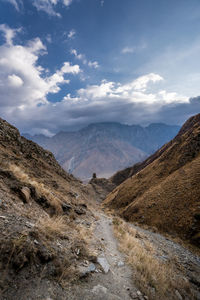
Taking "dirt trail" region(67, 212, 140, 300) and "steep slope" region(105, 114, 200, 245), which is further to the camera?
"steep slope" region(105, 114, 200, 245)

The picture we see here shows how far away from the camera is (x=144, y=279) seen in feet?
16.8

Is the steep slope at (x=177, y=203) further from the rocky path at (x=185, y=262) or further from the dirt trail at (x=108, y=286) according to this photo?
the dirt trail at (x=108, y=286)

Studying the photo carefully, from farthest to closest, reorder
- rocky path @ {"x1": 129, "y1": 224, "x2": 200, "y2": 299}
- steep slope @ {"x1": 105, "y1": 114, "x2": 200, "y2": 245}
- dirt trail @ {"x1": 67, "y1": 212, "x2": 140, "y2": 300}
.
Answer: steep slope @ {"x1": 105, "y1": 114, "x2": 200, "y2": 245}, rocky path @ {"x1": 129, "y1": 224, "x2": 200, "y2": 299}, dirt trail @ {"x1": 67, "y1": 212, "x2": 140, "y2": 300}

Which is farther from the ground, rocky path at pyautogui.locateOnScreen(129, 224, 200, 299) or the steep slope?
the steep slope

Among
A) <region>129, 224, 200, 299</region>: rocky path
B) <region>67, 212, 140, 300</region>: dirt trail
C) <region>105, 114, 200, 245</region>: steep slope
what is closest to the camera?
<region>67, 212, 140, 300</region>: dirt trail

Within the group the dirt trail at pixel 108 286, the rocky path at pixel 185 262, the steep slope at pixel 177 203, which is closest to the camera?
the dirt trail at pixel 108 286

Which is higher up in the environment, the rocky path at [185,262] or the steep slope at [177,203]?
the steep slope at [177,203]

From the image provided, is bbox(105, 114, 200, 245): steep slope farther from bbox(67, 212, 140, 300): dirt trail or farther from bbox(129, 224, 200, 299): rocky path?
bbox(67, 212, 140, 300): dirt trail

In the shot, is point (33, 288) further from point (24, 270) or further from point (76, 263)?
point (76, 263)

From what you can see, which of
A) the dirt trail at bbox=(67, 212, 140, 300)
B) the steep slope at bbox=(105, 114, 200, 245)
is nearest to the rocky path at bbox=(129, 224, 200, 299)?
the steep slope at bbox=(105, 114, 200, 245)

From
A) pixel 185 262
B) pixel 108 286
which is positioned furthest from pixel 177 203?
pixel 108 286

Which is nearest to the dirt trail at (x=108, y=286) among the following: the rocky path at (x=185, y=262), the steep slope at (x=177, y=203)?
the rocky path at (x=185, y=262)

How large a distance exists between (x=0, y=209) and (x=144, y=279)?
20.2 ft

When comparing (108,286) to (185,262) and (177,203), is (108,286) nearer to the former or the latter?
(185,262)
